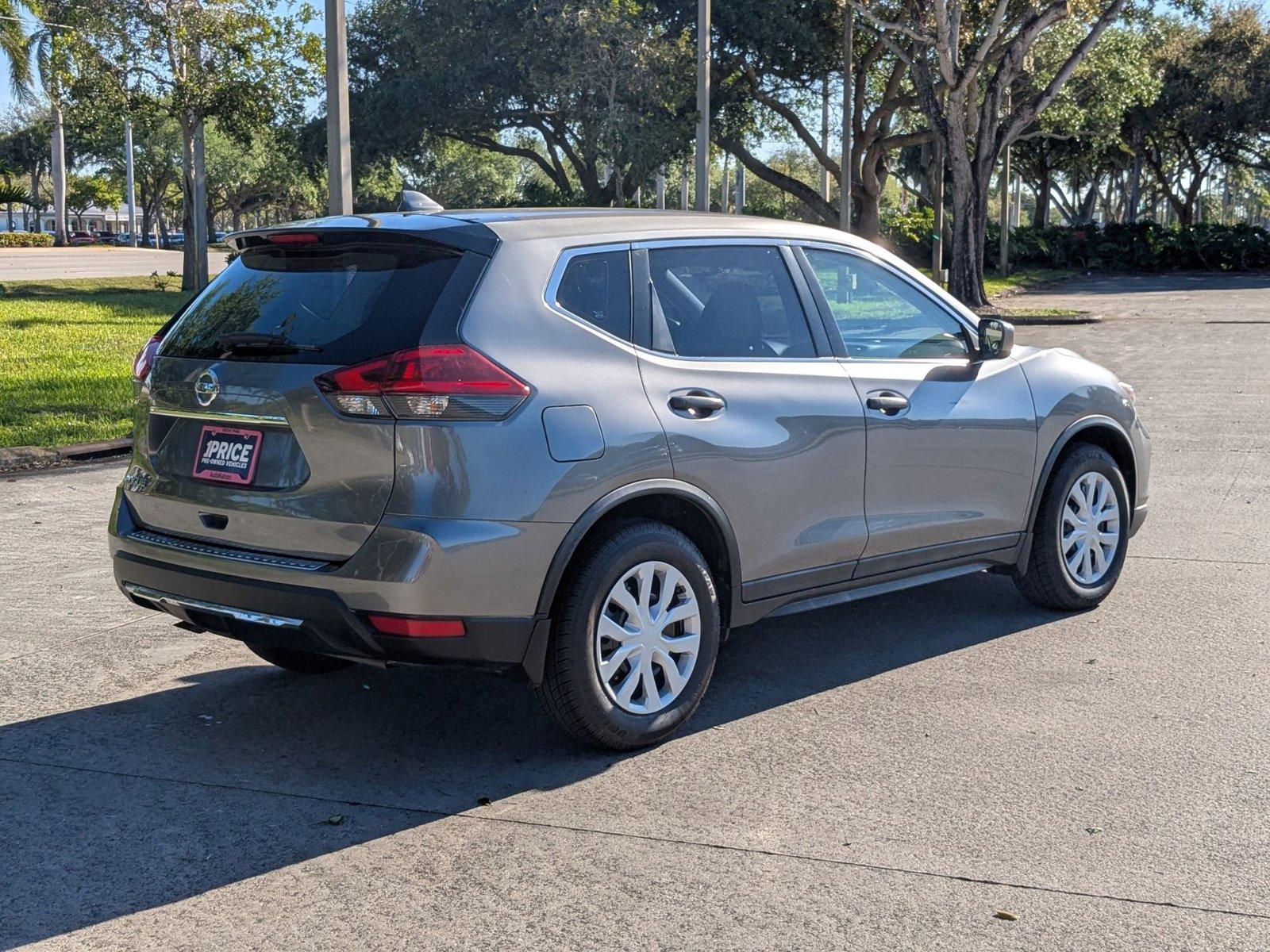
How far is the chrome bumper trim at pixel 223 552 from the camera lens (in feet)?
14.8

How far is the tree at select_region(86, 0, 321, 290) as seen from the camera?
26.1 metres

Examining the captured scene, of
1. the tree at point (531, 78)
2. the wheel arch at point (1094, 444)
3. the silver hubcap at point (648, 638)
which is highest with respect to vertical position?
the tree at point (531, 78)

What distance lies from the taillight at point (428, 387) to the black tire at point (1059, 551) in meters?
2.90

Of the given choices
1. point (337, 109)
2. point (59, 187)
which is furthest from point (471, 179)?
point (337, 109)

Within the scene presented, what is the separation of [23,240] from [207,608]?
196 ft

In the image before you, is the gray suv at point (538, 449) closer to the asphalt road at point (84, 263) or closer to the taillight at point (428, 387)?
the taillight at point (428, 387)

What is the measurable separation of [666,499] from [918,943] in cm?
182

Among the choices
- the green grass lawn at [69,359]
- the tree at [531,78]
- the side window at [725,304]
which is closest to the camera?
the side window at [725,304]

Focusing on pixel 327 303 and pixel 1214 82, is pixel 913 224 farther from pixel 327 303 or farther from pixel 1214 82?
pixel 327 303

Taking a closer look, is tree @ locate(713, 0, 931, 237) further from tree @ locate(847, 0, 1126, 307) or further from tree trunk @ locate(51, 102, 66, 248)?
tree trunk @ locate(51, 102, 66, 248)

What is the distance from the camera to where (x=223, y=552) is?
4695 millimetres

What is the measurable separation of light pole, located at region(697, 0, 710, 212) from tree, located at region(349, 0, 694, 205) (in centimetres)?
675

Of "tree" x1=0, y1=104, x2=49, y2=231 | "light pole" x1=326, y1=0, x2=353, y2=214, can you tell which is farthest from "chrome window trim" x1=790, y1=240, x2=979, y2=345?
"tree" x1=0, y1=104, x2=49, y2=231

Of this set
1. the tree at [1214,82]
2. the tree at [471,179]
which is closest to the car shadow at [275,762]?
the tree at [1214,82]
